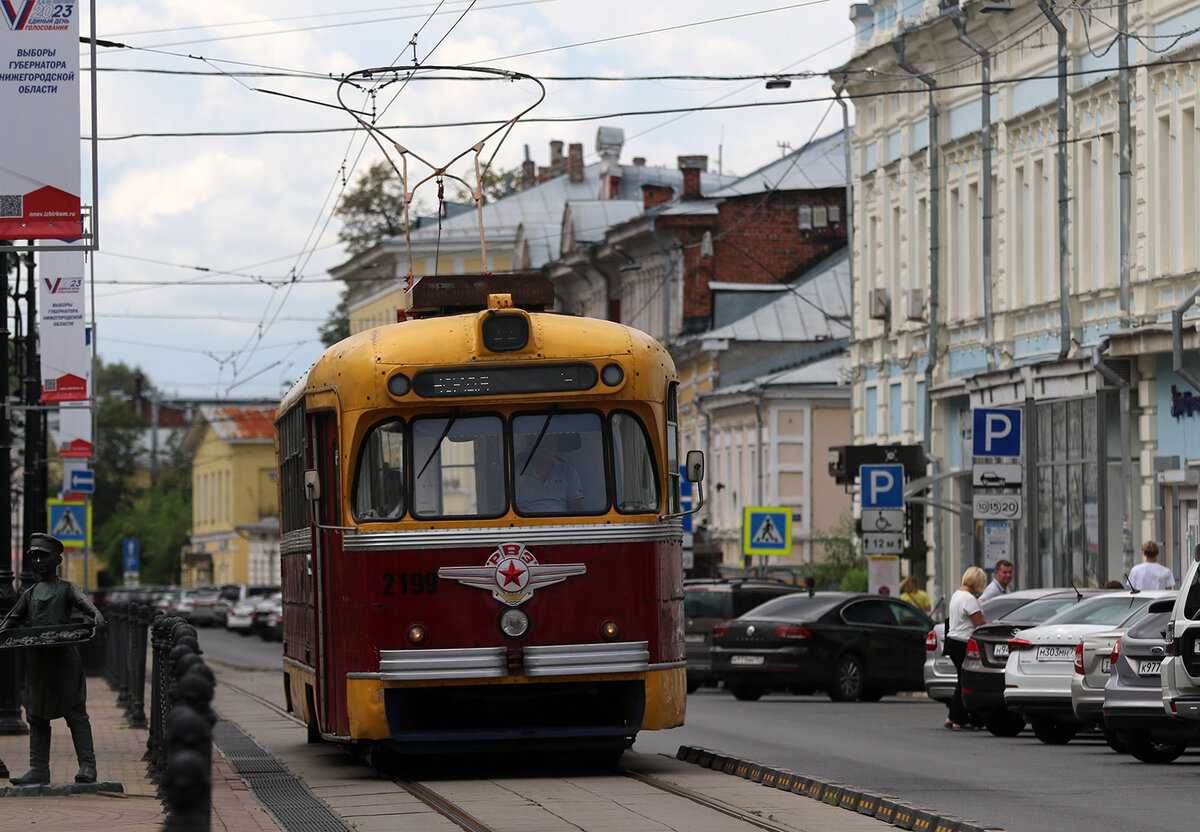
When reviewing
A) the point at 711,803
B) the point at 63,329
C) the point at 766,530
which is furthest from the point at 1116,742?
the point at 766,530

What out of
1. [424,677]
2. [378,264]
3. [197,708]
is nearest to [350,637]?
[424,677]

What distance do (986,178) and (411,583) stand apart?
24.5 meters

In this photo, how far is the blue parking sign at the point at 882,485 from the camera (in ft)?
101

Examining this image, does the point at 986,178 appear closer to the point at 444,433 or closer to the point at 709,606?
the point at 709,606

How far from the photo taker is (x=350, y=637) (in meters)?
15.0

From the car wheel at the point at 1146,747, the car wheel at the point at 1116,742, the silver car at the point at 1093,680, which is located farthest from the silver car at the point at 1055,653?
the car wheel at the point at 1146,747

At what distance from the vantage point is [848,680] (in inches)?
1129

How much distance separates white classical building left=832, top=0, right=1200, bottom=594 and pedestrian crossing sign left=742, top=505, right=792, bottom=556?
2.70 metres

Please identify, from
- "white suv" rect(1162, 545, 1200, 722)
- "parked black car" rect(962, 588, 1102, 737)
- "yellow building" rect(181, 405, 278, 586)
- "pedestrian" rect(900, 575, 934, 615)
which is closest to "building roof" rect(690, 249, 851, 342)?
"pedestrian" rect(900, 575, 934, 615)

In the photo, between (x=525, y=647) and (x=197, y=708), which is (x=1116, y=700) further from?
(x=197, y=708)

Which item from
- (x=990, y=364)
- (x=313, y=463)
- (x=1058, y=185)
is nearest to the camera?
(x=313, y=463)

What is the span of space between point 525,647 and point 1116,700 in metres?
4.98

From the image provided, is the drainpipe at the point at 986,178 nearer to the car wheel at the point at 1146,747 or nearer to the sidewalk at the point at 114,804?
the car wheel at the point at 1146,747

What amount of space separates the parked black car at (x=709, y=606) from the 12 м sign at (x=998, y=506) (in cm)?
452
